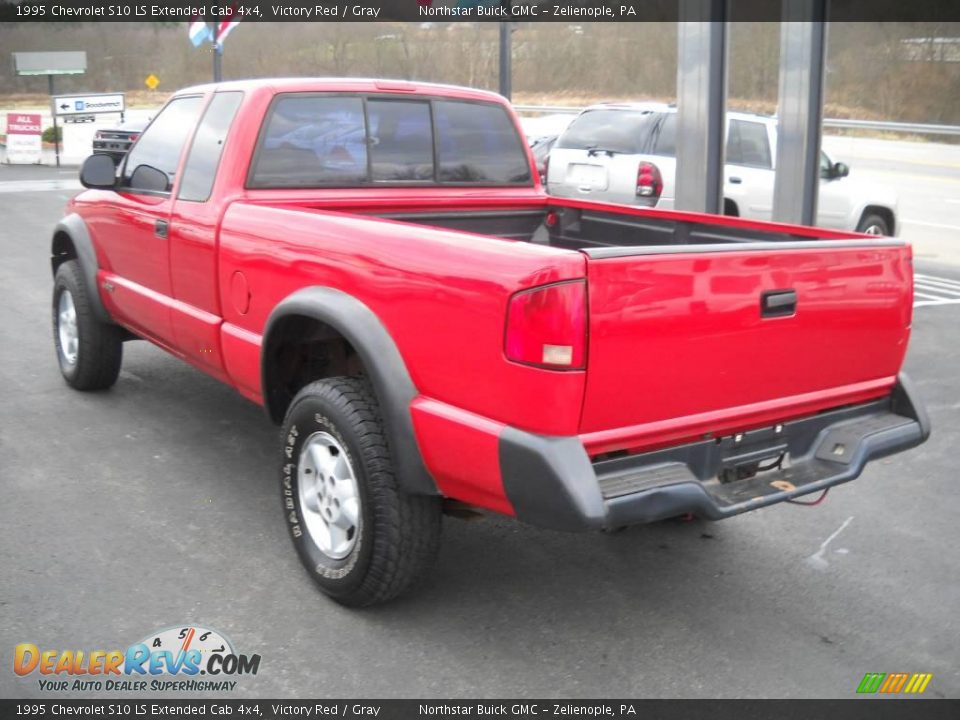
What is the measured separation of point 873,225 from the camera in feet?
39.1

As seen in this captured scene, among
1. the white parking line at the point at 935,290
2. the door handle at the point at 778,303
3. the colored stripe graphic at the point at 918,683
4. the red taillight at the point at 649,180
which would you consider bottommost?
the colored stripe graphic at the point at 918,683

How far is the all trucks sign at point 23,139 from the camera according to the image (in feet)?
87.1

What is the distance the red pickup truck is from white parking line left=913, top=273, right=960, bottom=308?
247 inches

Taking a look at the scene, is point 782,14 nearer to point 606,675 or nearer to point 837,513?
point 837,513

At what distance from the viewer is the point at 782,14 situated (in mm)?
9734

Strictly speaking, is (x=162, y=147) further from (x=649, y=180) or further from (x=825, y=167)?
(x=825, y=167)

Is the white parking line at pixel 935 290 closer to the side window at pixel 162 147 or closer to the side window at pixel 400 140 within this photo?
the side window at pixel 400 140

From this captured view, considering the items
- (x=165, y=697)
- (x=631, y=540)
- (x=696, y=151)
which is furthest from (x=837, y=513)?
(x=696, y=151)

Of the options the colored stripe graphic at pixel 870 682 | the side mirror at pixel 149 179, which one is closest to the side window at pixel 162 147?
the side mirror at pixel 149 179

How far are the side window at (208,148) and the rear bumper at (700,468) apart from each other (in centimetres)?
242

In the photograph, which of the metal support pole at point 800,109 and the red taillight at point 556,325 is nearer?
the red taillight at point 556,325

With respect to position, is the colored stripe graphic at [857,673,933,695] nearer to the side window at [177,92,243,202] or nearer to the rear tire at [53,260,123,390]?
the side window at [177,92,243,202]

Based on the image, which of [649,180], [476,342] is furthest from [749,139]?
[476,342]

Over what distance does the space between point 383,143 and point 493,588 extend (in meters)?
2.26
